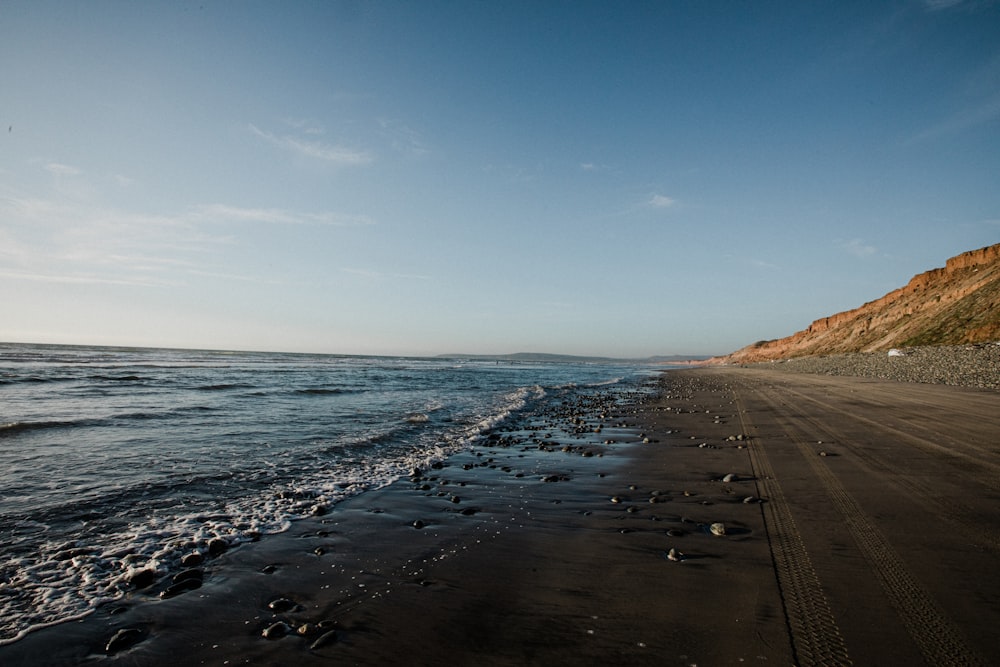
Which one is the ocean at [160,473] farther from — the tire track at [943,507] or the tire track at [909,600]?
the tire track at [943,507]

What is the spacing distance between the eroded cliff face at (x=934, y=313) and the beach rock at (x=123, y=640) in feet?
165

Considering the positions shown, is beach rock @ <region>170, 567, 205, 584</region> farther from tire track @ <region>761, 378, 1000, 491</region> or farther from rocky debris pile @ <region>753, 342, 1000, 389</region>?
rocky debris pile @ <region>753, 342, 1000, 389</region>

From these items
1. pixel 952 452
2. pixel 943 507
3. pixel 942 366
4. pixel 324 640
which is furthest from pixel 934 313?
pixel 324 640

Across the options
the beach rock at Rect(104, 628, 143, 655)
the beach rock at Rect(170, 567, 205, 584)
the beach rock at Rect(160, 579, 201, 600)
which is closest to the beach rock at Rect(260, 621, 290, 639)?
the beach rock at Rect(104, 628, 143, 655)

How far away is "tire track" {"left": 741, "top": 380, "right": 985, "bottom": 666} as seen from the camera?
9.93 ft

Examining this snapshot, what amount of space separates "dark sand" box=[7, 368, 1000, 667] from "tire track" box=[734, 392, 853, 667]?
20mm

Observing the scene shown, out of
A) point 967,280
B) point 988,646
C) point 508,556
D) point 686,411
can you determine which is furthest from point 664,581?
point 967,280

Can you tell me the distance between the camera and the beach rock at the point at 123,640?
3347mm

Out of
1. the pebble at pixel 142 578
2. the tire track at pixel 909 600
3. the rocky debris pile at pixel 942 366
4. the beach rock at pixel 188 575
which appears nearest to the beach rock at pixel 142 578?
the pebble at pixel 142 578

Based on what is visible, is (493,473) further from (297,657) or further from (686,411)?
(686,411)

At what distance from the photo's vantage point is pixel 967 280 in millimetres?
51938

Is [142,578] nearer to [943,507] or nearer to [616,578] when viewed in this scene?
[616,578]

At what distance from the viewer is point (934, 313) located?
162 feet

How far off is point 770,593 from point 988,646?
1.31 m
